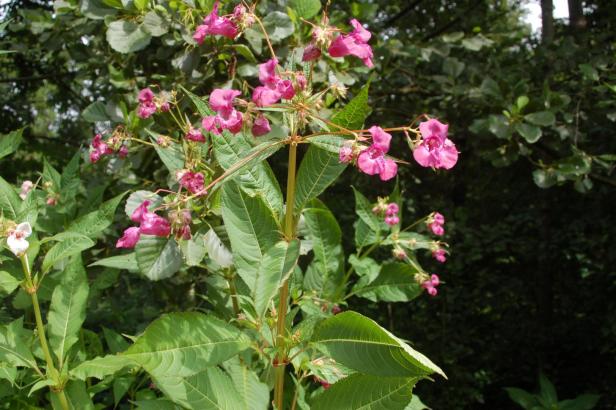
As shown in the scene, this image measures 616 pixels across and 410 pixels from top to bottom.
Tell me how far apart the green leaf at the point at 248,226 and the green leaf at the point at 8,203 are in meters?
0.62

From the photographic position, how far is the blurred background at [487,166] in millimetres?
2889

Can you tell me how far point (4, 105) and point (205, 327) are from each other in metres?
4.58

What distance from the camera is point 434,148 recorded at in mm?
981

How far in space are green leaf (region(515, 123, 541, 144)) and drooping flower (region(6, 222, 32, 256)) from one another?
225cm

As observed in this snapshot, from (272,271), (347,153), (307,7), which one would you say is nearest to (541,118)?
(307,7)

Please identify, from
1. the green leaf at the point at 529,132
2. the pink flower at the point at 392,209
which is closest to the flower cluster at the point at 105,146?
the pink flower at the point at 392,209

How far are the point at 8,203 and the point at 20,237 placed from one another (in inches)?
9.9

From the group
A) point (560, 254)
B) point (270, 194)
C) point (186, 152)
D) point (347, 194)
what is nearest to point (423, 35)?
point (347, 194)

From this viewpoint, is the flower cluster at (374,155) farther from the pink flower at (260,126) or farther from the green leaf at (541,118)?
the green leaf at (541,118)

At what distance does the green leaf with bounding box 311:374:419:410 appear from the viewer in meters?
0.91

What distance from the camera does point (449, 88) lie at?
3.19 m

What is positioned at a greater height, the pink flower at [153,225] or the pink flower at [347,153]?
the pink flower at [347,153]

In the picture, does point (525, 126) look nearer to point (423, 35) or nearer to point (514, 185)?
point (423, 35)

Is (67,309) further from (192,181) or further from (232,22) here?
(232,22)
